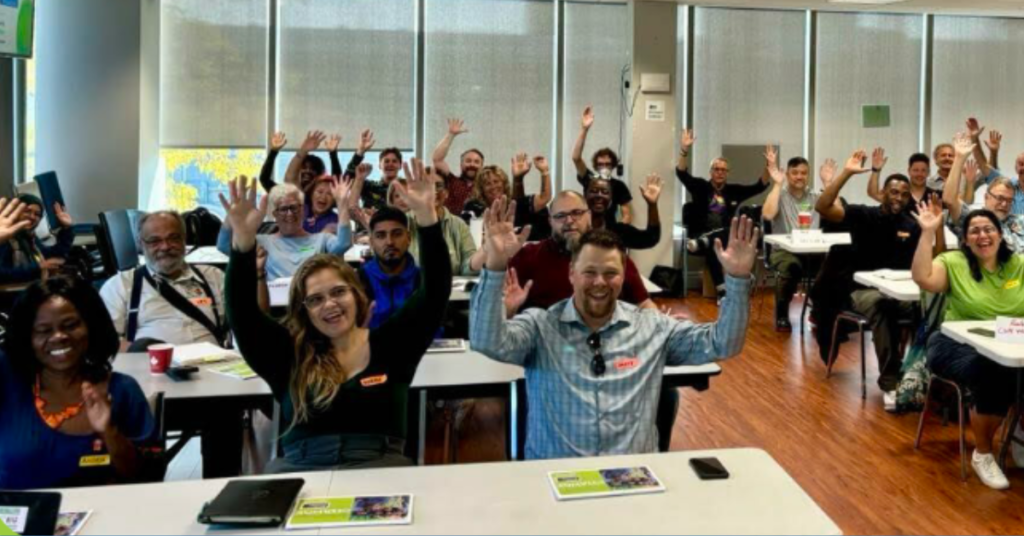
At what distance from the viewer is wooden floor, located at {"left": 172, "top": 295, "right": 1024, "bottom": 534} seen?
3.23 meters

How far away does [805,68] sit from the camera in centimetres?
921

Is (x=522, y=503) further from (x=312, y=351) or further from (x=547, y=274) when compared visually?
(x=547, y=274)

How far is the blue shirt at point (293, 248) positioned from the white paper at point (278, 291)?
0.13 metres

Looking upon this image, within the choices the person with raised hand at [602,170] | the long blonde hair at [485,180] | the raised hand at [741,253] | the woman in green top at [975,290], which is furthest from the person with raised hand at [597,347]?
the person with raised hand at [602,170]

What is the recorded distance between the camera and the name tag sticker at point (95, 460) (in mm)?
2051

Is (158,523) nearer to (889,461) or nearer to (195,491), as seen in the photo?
(195,491)

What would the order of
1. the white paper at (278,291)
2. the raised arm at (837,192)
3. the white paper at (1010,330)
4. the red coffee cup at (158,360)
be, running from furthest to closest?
the raised arm at (837,192) → the white paper at (278,291) → the white paper at (1010,330) → the red coffee cup at (158,360)

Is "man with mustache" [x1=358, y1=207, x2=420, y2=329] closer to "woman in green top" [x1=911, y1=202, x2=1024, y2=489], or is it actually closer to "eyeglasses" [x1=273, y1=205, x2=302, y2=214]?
"eyeglasses" [x1=273, y1=205, x2=302, y2=214]

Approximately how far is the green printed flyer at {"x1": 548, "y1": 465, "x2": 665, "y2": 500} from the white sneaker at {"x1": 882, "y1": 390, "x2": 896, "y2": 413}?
3.20 meters

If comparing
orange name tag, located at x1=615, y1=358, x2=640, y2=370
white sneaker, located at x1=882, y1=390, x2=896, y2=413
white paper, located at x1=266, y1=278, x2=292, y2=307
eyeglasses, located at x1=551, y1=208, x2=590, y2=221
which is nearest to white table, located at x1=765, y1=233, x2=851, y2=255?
white sneaker, located at x1=882, y1=390, x2=896, y2=413

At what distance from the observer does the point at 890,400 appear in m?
4.57

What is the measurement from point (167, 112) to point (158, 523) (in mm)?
7206

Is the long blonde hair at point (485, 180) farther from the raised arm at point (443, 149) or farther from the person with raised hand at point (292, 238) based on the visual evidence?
the person with raised hand at point (292, 238)

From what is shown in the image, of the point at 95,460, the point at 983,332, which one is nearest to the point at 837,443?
the point at 983,332
